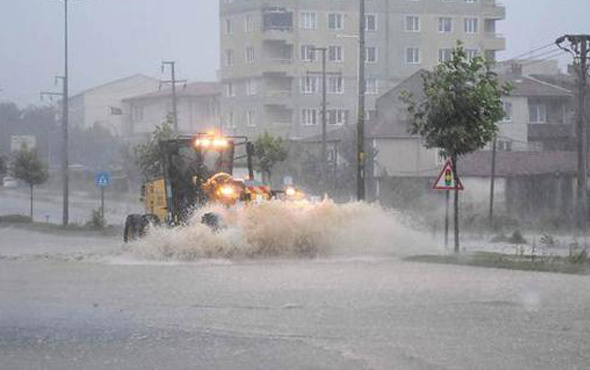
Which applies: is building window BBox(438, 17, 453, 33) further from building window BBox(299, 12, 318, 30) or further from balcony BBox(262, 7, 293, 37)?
balcony BBox(262, 7, 293, 37)

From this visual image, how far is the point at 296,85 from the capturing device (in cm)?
8825

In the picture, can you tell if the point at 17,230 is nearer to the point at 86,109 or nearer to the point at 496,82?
the point at 496,82

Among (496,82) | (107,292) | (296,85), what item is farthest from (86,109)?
(107,292)

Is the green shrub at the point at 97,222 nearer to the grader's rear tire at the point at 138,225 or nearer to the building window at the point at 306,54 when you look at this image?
the grader's rear tire at the point at 138,225

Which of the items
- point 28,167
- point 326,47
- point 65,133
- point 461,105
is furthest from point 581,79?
point 326,47

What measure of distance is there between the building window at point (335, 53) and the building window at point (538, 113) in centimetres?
1936

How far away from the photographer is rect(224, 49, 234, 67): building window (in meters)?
90.2

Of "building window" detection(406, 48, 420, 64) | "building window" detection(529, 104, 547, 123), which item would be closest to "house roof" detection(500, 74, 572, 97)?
"building window" detection(529, 104, 547, 123)

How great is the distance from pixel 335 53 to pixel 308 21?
11.7 ft

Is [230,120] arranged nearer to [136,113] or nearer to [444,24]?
[136,113]

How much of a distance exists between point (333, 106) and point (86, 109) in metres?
44.6

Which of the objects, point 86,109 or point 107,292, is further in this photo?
point 86,109

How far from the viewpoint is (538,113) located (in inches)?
2921

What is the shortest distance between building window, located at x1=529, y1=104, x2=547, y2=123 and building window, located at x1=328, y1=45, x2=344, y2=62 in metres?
19.4
